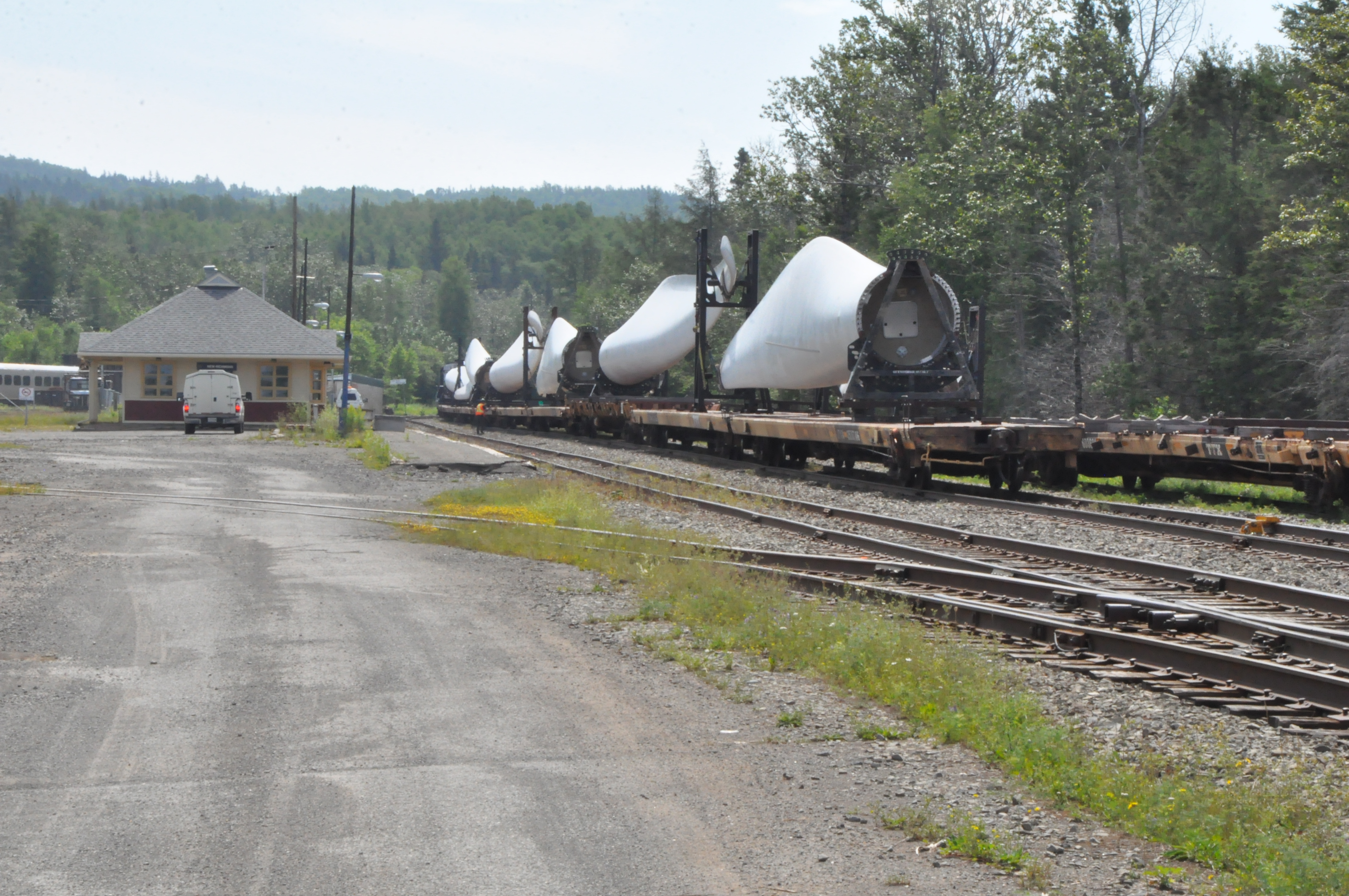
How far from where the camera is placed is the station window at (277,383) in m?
52.8

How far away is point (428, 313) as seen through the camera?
650 ft

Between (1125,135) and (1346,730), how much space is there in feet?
154

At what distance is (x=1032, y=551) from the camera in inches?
484

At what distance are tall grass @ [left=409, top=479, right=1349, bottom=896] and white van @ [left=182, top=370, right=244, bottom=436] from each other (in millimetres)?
33272

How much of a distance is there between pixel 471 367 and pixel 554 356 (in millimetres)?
27443

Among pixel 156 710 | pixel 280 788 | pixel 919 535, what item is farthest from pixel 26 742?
pixel 919 535

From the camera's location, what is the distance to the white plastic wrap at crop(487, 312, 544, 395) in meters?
56.0

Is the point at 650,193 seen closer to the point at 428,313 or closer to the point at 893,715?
the point at 428,313

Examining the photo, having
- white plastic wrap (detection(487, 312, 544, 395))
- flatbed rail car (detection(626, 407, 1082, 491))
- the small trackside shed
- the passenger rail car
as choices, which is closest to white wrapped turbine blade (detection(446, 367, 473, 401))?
white plastic wrap (detection(487, 312, 544, 395))

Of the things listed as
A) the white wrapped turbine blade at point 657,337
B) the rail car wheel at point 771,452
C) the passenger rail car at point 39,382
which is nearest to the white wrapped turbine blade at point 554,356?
the white wrapped turbine blade at point 657,337

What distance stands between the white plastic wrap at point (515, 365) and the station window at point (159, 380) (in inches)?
570

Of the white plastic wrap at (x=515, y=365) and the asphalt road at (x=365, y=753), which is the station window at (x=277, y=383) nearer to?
the white plastic wrap at (x=515, y=365)

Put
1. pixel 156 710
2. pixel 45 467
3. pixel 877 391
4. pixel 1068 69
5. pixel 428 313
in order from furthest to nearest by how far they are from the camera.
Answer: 1. pixel 428 313
2. pixel 1068 69
3. pixel 45 467
4. pixel 877 391
5. pixel 156 710

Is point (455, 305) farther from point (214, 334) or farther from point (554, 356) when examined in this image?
point (554, 356)
